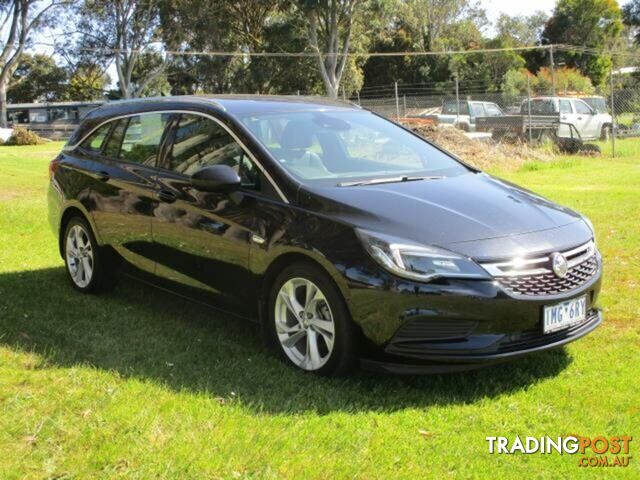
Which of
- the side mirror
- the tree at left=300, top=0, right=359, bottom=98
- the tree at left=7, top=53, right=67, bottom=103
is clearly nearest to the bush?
the tree at left=300, top=0, right=359, bottom=98

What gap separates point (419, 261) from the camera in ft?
12.1

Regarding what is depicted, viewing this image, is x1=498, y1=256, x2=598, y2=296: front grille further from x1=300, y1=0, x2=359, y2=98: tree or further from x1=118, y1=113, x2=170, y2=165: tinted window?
x1=300, y1=0, x2=359, y2=98: tree

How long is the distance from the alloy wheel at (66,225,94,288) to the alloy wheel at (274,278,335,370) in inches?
94.3

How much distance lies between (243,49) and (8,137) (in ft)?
58.4

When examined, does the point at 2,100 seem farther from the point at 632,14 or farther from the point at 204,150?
the point at 632,14

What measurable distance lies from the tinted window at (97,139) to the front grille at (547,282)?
3762 mm

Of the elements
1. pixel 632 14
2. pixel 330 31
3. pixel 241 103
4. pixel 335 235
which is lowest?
pixel 335 235

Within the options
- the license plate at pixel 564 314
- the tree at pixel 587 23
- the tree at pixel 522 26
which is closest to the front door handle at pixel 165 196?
the license plate at pixel 564 314

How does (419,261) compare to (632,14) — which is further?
(632,14)

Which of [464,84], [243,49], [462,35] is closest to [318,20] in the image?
[243,49]

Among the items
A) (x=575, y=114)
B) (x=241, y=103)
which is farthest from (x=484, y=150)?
(x=241, y=103)

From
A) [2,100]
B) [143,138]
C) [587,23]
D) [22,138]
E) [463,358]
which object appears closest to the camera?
[463,358]

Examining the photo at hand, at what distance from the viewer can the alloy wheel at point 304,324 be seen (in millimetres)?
4004

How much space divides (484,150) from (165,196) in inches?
545
